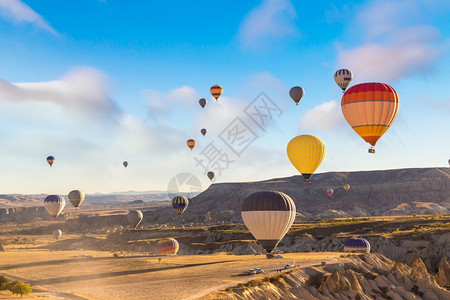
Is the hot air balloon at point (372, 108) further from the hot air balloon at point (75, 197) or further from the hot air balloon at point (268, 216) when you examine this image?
the hot air balloon at point (75, 197)

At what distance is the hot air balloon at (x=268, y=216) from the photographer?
5075 cm

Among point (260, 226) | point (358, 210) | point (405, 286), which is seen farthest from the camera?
point (358, 210)

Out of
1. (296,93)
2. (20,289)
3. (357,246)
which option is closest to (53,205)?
(296,93)

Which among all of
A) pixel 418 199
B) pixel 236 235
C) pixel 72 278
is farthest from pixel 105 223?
pixel 72 278

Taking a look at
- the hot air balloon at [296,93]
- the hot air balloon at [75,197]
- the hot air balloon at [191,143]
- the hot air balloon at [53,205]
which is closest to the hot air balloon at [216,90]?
the hot air balloon at [296,93]

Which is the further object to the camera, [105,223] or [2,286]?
[105,223]

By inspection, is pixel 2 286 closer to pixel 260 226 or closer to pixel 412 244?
pixel 260 226

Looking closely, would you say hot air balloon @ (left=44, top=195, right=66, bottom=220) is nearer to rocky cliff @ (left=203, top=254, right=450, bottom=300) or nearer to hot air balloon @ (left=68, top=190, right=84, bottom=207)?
hot air balloon @ (left=68, top=190, right=84, bottom=207)

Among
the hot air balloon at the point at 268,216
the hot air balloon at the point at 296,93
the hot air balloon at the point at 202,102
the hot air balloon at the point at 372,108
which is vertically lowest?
the hot air balloon at the point at 268,216

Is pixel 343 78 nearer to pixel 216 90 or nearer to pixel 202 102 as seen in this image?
pixel 216 90

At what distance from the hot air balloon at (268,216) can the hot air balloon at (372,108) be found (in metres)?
12.0

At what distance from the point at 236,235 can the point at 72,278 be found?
62.0 metres

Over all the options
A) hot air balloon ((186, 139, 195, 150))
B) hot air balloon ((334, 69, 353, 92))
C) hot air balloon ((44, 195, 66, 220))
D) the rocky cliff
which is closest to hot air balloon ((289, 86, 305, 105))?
hot air balloon ((334, 69, 353, 92))

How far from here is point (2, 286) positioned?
40.9 m
